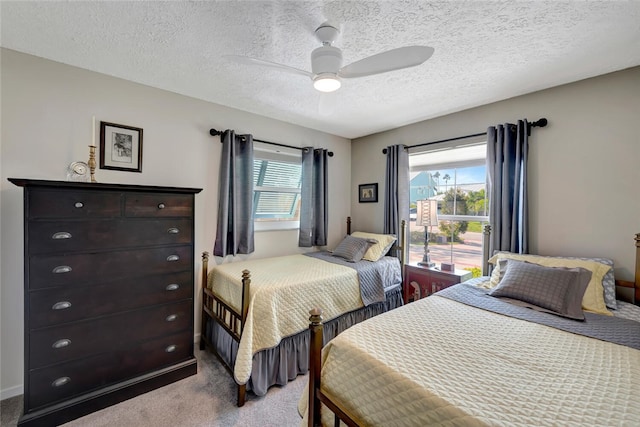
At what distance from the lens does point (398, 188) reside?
11.1ft

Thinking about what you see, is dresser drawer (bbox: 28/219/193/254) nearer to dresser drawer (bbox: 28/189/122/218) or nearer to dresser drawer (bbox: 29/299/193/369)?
dresser drawer (bbox: 28/189/122/218)

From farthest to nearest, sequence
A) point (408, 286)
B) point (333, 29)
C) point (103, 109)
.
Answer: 1. point (408, 286)
2. point (103, 109)
3. point (333, 29)

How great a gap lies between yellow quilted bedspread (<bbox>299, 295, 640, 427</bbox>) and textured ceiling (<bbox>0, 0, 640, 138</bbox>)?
1.72 meters

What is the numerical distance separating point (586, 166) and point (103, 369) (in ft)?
13.0

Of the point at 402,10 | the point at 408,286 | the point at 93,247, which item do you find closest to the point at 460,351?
the point at 402,10

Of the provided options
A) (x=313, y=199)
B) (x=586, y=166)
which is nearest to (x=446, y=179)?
(x=586, y=166)

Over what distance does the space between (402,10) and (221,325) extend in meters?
2.57

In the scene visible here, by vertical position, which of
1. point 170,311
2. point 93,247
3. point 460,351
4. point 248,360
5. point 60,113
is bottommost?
point 248,360

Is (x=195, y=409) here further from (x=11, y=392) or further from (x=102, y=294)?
(x=11, y=392)

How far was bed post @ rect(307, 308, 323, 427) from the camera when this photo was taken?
124 centimetres

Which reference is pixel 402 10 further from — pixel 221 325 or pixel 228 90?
pixel 221 325

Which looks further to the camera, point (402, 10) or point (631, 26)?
point (631, 26)

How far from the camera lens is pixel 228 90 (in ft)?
7.86

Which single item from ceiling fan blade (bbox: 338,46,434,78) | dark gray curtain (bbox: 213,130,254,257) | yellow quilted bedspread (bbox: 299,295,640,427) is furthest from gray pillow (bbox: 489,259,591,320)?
dark gray curtain (bbox: 213,130,254,257)
